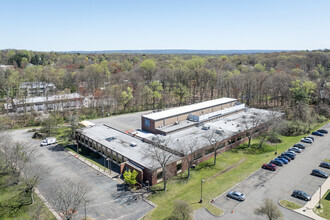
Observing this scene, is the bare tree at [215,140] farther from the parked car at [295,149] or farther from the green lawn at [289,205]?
the parked car at [295,149]

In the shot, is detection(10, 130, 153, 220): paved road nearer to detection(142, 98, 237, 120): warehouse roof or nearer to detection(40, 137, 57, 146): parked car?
detection(40, 137, 57, 146): parked car

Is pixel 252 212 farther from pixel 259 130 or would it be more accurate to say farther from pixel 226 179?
pixel 259 130

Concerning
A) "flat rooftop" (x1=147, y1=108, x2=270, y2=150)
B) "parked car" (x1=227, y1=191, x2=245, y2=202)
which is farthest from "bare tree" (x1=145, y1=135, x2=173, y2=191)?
"parked car" (x1=227, y1=191, x2=245, y2=202)

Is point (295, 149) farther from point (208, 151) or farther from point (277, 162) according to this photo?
point (208, 151)

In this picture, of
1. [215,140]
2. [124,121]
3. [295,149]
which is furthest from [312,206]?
[124,121]

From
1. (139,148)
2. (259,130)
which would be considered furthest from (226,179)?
(259,130)

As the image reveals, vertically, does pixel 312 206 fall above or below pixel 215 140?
below

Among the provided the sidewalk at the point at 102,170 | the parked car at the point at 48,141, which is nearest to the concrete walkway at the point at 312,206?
the sidewalk at the point at 102,170
